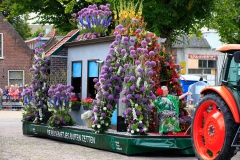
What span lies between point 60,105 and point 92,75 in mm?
1131

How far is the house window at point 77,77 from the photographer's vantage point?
57.2 ft

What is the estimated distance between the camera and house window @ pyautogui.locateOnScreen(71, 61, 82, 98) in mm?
17422

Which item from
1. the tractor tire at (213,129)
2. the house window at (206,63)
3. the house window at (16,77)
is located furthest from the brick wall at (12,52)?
the tractor tire at (213,129)

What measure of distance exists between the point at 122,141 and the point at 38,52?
592 centimetres

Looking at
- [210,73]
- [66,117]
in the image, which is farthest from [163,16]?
[210,73]

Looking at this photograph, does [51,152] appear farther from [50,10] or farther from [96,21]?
[50,10]

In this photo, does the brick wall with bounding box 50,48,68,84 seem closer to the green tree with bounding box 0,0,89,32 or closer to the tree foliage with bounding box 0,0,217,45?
the tree foliage with bounding box 0,0,217,45

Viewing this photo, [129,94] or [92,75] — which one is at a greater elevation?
[92,75]

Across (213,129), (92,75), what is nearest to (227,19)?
(92,75)

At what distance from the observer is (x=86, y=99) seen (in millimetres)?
16875

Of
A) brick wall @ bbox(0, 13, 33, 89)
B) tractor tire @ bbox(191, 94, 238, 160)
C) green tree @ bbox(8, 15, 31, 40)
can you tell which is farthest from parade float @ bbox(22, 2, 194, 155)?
green tree @ bbox(8, 15, 31, 40)

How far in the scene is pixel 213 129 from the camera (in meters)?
10.4

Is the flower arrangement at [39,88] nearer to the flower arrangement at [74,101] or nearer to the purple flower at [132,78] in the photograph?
the flower arrangement at [74,101]

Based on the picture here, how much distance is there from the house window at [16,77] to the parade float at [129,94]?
1217 inches
